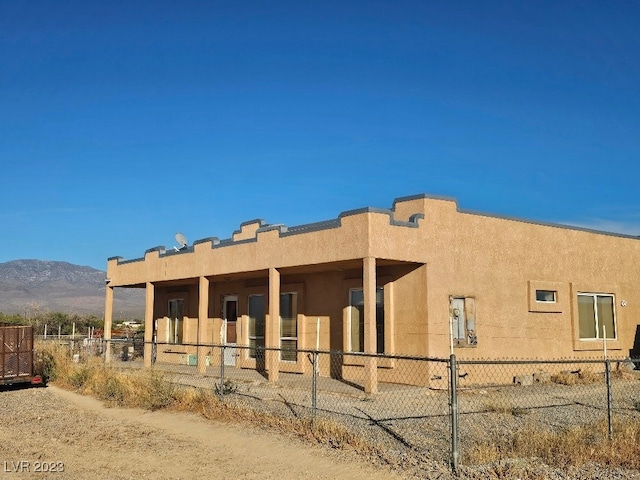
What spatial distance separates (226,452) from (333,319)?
8.73 m

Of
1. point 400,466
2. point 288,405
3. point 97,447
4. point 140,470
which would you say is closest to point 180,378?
point 288,405

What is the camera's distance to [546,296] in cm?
1734

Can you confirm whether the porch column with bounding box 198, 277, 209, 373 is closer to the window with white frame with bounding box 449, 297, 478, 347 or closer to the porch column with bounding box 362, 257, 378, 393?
the porch column with bounding box 362, 257, 378, 393

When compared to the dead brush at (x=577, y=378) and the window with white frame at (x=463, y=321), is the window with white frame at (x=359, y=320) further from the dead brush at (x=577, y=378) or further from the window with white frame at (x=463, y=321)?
the dead brush at (x=577, y=378)

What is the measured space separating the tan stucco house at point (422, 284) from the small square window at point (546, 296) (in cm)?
4

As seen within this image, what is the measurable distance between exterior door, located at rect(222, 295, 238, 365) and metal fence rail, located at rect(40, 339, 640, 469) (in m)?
0.47

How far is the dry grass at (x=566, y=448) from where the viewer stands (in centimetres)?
776

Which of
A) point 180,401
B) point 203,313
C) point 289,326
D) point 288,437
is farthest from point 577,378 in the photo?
point 203,313

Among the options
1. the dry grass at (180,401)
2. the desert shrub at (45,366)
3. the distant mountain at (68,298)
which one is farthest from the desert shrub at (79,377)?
the distant mountain at (68,298)

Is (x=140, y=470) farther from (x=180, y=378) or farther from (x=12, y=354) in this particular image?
(x=12, y=354)

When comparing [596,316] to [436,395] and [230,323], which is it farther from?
[230,323]

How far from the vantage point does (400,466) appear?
765 cm

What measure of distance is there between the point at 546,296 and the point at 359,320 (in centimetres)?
516

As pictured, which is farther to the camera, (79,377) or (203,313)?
(203,313)
